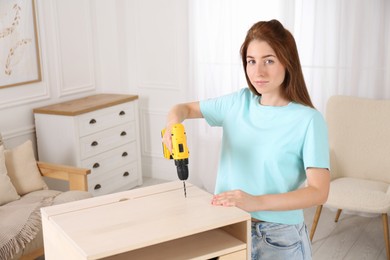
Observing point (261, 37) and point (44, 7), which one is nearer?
point (261, 37)

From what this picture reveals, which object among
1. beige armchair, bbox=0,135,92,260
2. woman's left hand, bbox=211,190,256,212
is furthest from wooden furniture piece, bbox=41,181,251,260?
beige armchair, bbox=0,135,92,260

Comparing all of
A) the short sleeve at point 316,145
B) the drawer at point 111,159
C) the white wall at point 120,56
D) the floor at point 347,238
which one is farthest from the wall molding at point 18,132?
the short sleeve at point 316,145

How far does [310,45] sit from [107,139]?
1.80m

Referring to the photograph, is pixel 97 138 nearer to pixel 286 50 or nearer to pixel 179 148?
pixel 179 148

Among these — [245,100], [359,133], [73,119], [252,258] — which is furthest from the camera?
[73,119]

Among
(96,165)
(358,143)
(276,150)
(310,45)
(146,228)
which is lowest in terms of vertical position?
(96,165)

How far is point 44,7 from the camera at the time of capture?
13.3ft

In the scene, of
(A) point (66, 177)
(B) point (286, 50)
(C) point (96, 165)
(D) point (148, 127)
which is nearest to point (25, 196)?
(A) point (66, 177)

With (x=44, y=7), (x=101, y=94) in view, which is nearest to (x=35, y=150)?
(x=101, y=94)

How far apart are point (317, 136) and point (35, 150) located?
9.96ft

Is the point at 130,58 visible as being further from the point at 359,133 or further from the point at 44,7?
the point at 359,133

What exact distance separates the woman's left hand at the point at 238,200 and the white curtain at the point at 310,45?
2.59m

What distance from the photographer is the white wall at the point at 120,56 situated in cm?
416

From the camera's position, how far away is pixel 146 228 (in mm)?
1419
